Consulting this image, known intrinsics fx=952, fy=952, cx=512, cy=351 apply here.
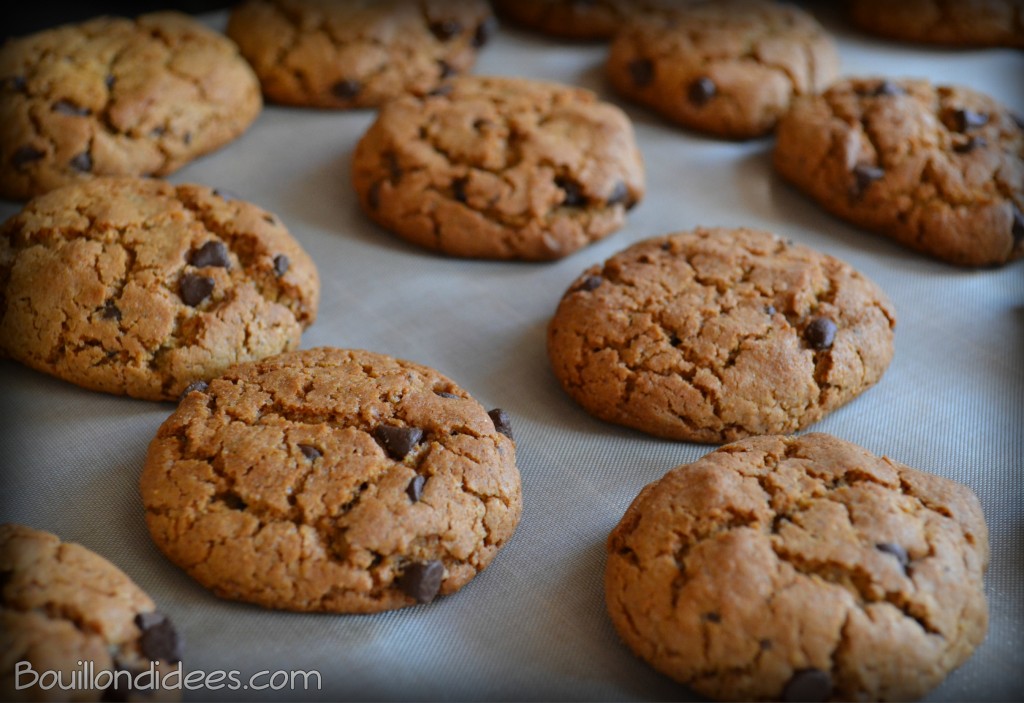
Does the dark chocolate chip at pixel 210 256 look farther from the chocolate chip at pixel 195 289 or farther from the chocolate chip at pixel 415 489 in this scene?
the chocolate chip at pixel 415 489

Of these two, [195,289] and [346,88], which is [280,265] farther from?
[346,88]

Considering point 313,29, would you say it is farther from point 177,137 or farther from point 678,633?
point 678,633

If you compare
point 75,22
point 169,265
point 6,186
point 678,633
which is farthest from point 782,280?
point 75,22

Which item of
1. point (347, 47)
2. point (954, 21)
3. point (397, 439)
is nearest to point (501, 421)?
point (397, 439)

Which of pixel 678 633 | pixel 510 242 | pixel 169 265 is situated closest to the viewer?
pixel 678 633

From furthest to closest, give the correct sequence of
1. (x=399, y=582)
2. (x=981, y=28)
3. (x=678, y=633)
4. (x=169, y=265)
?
1. (x=981, y=28)
2. (x=169, y=265)
3. (x=399, y=582)
4. (x=678, y=633)

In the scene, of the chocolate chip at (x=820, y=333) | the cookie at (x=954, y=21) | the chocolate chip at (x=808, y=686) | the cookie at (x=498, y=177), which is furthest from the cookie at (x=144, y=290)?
the cookie at (x=954, y=21)

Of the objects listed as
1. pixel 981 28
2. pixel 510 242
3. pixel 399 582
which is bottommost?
pixel 399 582

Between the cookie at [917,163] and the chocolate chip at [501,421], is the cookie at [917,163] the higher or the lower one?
the higher one
